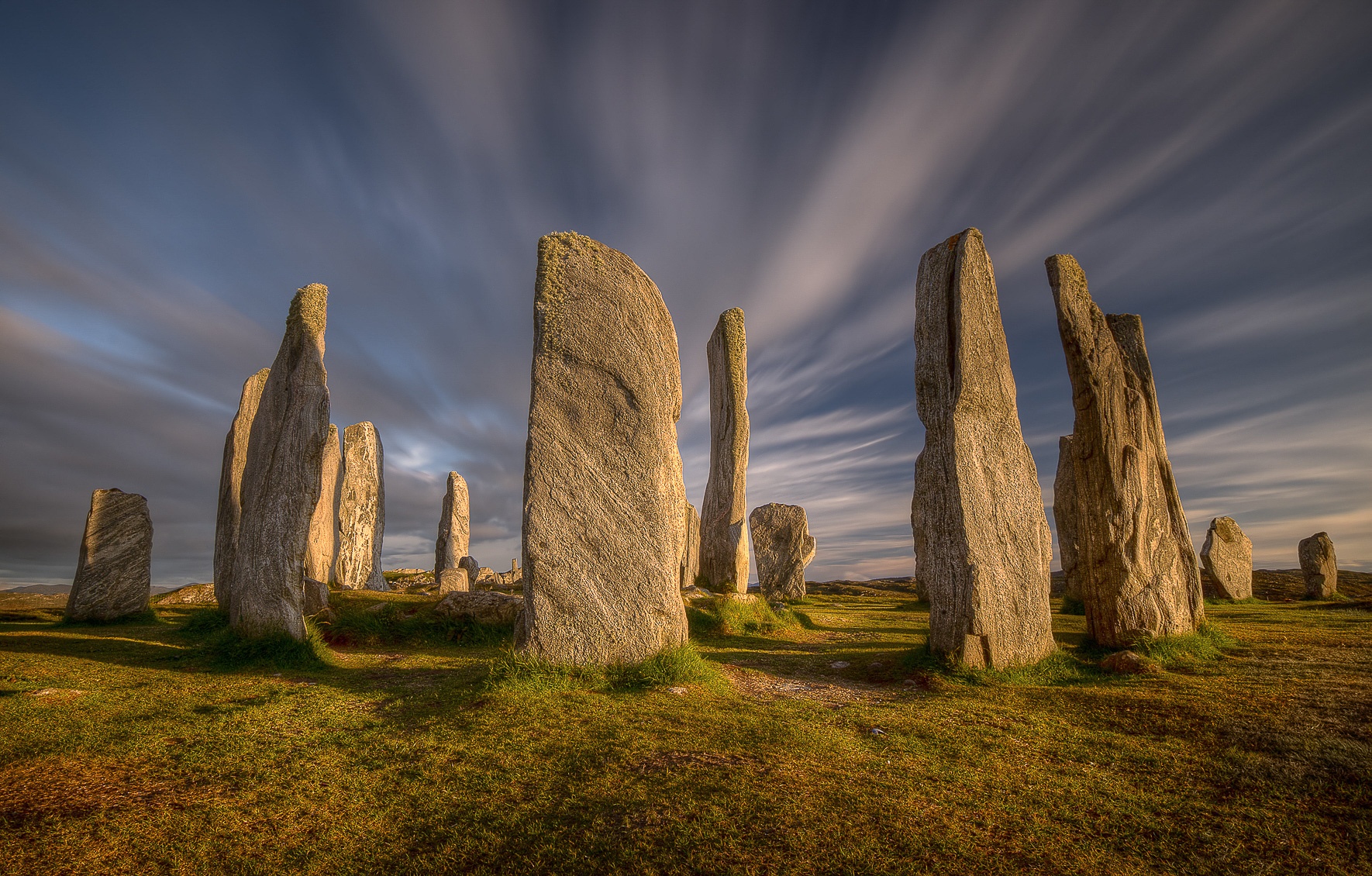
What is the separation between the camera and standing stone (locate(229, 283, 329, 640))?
311 inches

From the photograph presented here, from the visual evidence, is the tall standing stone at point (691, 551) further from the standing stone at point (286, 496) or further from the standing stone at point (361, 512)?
the standing stone at point (361, 512)

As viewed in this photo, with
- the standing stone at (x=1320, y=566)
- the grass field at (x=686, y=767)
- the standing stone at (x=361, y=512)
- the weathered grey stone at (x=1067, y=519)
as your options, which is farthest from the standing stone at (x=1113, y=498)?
the standing stone at (x=361, y=512)

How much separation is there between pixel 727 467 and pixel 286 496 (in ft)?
30.0

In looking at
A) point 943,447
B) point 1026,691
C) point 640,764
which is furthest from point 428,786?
point 943,447

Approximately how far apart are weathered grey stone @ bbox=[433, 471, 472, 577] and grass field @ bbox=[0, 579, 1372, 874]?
14192 millimetres

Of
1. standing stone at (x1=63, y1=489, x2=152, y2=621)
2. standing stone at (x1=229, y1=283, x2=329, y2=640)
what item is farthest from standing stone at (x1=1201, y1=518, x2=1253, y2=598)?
standing stone at (x1=63, y1=489, x2=152, y2=621)

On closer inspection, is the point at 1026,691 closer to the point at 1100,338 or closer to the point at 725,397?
the point at 1100,338

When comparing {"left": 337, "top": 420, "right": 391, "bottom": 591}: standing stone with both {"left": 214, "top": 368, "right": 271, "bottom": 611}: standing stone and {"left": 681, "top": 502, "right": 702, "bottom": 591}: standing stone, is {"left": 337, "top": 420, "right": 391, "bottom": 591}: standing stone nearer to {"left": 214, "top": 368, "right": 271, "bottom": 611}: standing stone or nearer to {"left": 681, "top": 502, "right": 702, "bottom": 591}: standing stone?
{"left": 214, "top": 368, "right": 271, "bottom": 611}: standing stone

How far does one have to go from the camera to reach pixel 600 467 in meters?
6.76

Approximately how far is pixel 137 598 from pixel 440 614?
6647 mm

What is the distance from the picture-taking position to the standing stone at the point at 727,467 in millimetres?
13953

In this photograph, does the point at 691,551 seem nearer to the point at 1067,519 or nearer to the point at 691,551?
the point at 691,551

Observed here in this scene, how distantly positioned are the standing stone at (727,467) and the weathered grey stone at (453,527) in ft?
35.7

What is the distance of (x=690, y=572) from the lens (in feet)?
49.8
